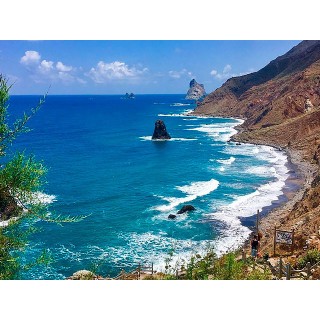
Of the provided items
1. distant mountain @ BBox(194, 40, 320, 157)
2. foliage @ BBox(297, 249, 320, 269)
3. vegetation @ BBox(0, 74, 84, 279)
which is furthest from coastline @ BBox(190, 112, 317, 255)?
vegetation @ BBox(0, 74, 84, 279)

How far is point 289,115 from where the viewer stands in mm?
92250

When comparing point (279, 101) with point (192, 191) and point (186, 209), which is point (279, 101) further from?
point (186, 209)

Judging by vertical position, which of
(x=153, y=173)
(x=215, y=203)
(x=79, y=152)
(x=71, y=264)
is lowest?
(x=71, y=264)

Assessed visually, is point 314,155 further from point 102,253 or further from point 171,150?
Answer: point 102,253

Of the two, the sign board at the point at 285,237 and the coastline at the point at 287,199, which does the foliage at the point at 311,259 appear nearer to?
the sign board at the point at 285,237

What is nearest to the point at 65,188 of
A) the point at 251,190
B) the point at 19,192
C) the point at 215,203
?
the point at 215,203

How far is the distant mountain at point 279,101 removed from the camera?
265ft

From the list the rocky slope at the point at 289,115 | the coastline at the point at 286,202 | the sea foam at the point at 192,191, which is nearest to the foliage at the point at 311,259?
the rocky slope at the point at 289,115

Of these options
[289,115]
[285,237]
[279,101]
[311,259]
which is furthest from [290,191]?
[279,101]

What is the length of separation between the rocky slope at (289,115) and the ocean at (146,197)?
360 cm

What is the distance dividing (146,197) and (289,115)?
58732 millimetres

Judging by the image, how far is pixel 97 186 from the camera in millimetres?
50188

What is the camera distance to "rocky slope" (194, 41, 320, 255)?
33.0 metres

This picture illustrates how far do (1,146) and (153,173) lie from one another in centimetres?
4734
